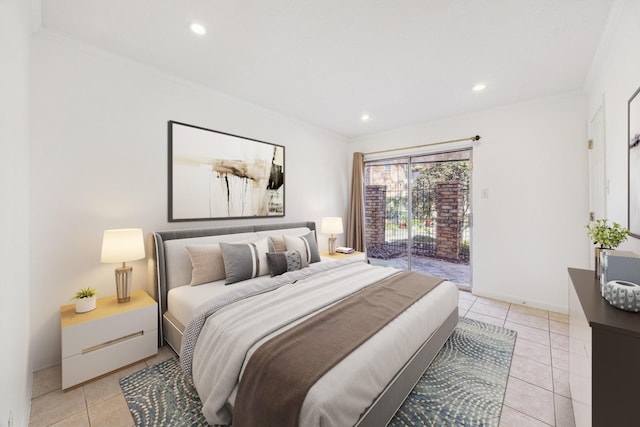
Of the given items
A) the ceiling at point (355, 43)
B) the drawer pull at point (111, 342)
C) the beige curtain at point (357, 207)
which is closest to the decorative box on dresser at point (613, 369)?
the ceiling at point (355, 43)

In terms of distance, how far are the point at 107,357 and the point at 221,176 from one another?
1.93 m

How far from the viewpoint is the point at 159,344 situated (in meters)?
2.31

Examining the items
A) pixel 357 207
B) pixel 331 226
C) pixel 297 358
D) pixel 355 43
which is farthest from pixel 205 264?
pixel 357 207

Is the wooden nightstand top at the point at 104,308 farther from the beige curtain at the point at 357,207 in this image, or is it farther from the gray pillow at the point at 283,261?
the beige curtain at the point at 357,207

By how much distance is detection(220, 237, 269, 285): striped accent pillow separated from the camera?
2.44 m

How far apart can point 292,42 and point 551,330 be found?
12.3 ft

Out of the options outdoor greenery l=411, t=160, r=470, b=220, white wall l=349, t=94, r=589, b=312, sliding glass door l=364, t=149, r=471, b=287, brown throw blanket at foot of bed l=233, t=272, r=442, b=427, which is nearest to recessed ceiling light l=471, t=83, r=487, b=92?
white wall l=349, t=94, r=589, b=312

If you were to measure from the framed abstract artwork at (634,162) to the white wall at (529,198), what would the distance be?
1686 mm

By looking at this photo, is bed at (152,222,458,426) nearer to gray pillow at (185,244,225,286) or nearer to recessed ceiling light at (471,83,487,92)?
gray pillow at (185,244,225,286)

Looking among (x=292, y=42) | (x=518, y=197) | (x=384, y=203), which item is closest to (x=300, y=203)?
(x=384, y=203)

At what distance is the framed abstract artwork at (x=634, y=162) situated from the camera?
1.48 meters

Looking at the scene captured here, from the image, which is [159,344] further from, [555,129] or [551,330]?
[555,129]

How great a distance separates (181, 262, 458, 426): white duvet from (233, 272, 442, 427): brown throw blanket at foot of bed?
0.05 m

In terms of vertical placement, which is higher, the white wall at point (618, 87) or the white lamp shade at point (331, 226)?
the white wall at point (618, 87)
